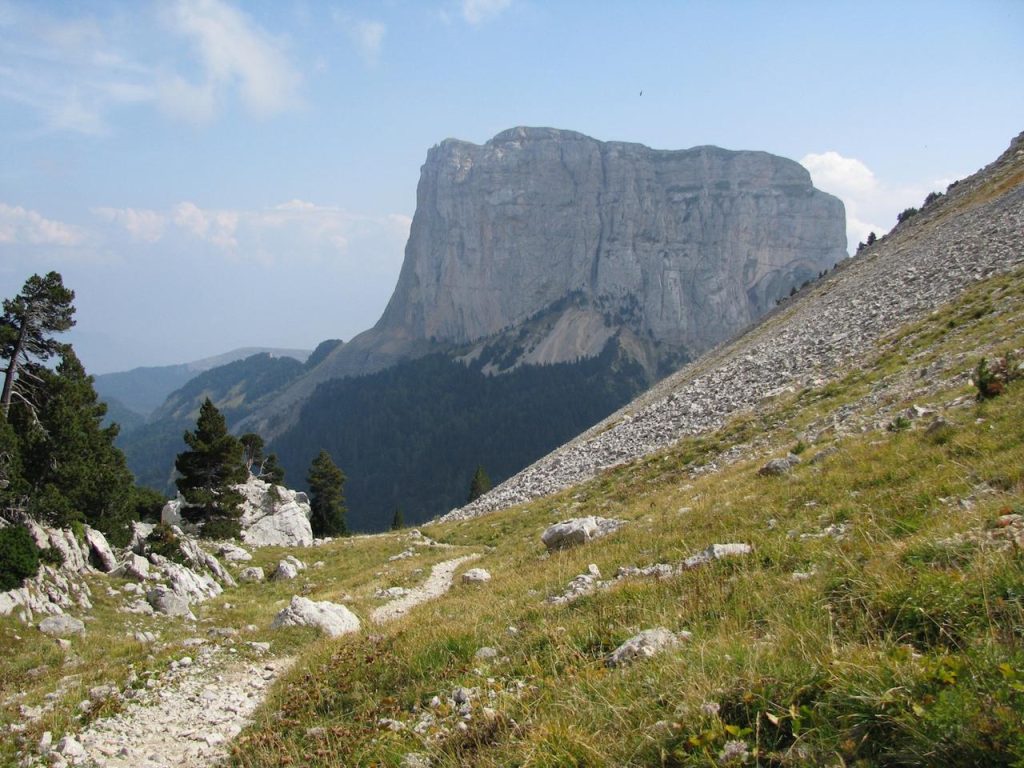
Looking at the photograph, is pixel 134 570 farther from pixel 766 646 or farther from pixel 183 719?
pixel 766 646

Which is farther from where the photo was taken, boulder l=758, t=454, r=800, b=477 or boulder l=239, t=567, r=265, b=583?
boulder l=239, t=567, r=265, b=583

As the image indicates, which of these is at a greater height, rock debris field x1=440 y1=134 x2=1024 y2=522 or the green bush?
rock debris field x1=440 y1=134 x2=1024 y2=522

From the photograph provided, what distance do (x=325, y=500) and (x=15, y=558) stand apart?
39.4 metres

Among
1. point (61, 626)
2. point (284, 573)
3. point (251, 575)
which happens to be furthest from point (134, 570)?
point (284, 573)

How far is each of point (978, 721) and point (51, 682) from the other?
1431cm

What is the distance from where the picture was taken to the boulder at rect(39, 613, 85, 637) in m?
15.1

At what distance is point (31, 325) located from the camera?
895 inches

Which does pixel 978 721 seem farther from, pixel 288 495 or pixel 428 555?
pixel 288 495

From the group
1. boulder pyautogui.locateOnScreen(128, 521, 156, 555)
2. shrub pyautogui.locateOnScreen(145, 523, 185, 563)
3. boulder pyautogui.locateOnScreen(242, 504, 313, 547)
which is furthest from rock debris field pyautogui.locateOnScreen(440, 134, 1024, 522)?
boulder pyautogui.locateOnScreen(128, 521, 156, 555)

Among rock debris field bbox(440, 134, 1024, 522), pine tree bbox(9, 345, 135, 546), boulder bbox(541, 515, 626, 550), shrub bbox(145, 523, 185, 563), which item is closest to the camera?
boulder bbox(541, 515, 626, 550)

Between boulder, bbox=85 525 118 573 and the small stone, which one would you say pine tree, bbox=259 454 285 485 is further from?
the small stone

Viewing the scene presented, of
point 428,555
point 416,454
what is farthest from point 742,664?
point 416,454

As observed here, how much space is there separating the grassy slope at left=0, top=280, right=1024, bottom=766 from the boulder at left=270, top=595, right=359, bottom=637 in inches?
17.6

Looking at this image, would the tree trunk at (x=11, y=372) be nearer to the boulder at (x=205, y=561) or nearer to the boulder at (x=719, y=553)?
the boulder at (x=205, y=561)
